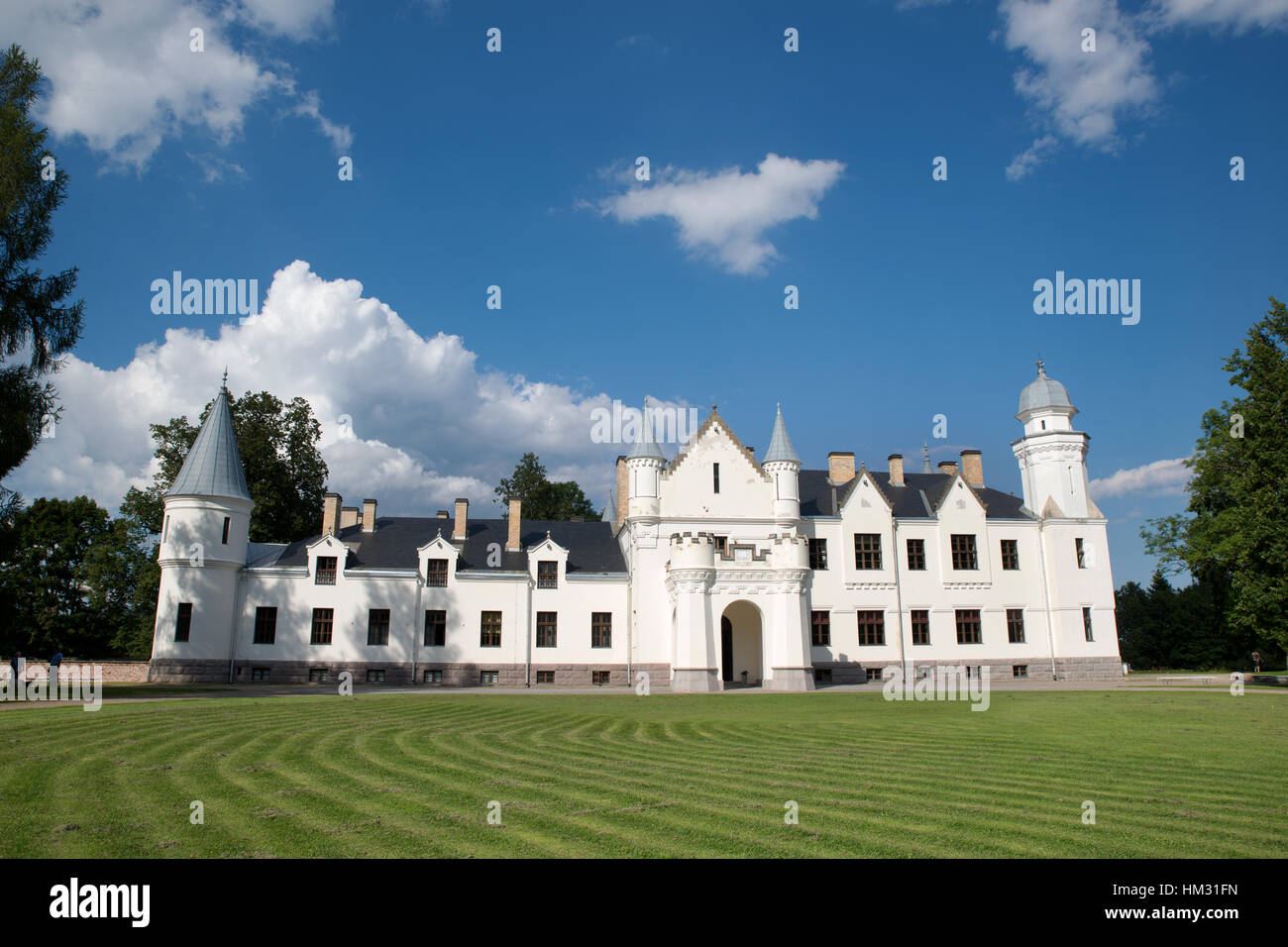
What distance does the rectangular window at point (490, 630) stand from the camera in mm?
36156

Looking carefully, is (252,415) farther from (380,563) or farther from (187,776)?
(187,776)

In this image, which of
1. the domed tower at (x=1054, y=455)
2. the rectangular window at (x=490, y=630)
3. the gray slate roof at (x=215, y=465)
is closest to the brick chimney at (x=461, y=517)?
the rectangular window at (x=490, y=630)

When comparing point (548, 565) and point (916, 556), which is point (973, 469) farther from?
point (548, 565)

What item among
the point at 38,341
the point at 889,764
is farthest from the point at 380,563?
the point at 889,764

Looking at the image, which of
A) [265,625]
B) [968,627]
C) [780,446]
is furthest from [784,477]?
[265,625]

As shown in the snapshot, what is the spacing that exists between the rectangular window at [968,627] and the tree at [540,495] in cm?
3310

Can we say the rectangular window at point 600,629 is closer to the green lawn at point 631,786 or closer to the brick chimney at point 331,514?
the brick chimney at point 331,514

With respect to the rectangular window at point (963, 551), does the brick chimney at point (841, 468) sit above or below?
above

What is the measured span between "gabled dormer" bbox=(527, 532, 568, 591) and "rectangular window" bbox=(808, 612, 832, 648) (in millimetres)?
12110

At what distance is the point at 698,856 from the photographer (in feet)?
18.9

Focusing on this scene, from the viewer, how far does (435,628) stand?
3600 cm

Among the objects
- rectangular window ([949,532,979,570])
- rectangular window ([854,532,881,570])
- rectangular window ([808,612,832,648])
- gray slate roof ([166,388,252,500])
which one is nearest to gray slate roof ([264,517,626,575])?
gray slate roof ([166,388,252,500])

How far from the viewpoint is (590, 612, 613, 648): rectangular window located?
120 feet
